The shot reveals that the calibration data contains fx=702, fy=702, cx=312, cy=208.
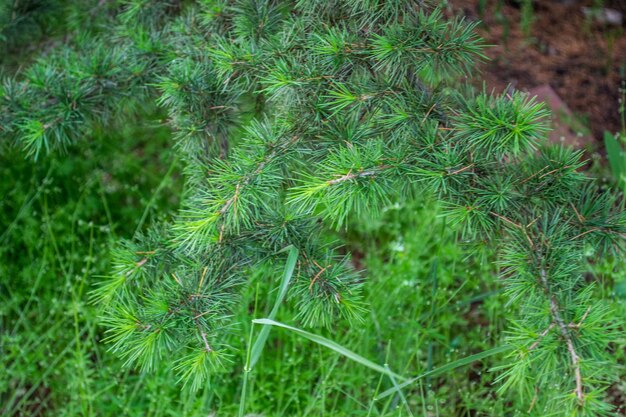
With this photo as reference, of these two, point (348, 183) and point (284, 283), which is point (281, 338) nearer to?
point (284, 283)

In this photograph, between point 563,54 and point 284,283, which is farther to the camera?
point 563,54

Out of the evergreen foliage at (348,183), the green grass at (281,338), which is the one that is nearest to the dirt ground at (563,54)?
the green grass at (281,338)

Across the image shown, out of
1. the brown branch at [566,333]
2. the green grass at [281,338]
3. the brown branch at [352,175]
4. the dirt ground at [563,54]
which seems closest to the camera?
the brown branch at [566,333]

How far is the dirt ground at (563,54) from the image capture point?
3.08 meters

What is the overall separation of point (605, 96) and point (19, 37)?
240cm

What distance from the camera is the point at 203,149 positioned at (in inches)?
60.7

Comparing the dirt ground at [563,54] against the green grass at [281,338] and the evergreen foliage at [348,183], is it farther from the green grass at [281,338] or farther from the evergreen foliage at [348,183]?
the evergreen foliage at [348,183]

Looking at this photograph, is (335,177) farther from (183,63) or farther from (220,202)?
(183,63)

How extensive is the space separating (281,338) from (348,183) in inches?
41.3

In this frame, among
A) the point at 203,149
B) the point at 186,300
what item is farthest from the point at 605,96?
the point at 186,300

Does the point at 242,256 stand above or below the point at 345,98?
below

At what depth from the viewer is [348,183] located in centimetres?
120

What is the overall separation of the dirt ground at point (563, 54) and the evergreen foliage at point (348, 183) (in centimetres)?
166

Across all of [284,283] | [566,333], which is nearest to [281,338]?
[284,283]
